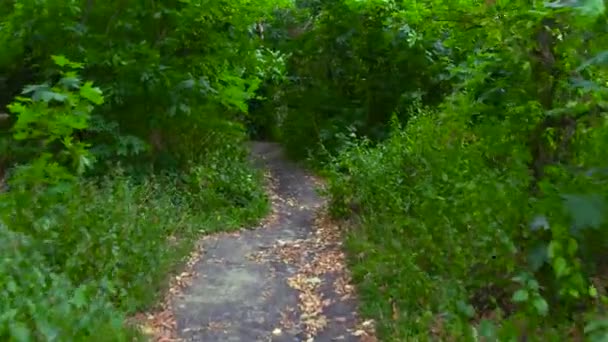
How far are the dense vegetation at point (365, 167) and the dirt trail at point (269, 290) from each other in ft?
0.86

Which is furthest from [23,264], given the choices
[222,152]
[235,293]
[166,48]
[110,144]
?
[222,152]

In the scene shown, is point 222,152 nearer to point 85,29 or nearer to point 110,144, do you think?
point 110,144

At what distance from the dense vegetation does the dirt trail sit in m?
0.26

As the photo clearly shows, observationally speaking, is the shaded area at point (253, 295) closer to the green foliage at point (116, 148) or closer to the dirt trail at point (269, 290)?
the dirt trail at point (269, 290)

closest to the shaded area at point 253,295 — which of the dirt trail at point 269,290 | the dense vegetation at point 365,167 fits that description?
the dirt trail at point 269,290

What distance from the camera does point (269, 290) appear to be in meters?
6.79

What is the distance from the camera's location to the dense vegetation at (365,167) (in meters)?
3.84

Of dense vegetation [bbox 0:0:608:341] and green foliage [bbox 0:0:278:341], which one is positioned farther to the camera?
green foliage [bbox 0:0:278:341]

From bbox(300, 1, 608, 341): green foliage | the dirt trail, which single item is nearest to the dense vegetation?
bbox(300, 1, 608, 341): green foliage

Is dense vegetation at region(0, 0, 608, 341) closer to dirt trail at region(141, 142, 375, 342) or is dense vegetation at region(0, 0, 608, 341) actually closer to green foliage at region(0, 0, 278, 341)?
green foliage at region(0, 0, 278, 341)

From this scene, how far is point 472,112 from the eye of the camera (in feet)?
17.1

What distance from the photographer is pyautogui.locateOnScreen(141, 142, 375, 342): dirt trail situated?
18.9 ft

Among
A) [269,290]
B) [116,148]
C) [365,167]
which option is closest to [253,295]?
[269,290]

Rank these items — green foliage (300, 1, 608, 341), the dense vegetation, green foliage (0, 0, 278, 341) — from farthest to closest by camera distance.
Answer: green foliage (0, 0, 278, 341)
the dense vegetation
green foliage (300, 1, 608, 341)
